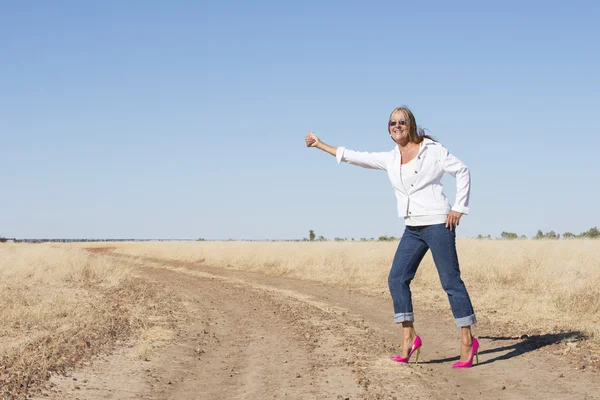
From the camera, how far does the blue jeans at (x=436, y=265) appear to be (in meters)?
5.59

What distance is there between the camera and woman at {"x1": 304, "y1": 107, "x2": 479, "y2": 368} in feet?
18.2

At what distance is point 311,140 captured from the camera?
6.09m

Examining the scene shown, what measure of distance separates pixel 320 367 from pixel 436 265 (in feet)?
5.02

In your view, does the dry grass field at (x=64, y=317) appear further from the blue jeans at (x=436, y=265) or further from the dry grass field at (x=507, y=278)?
the dry grass field at (x=507, y=278)

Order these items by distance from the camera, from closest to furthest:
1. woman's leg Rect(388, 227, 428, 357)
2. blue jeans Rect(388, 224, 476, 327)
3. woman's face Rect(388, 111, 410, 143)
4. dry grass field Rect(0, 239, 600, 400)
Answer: dry grass field Rect(0, 239, 600, 400), blue jeans Rect(388, 224, 476, 327), woman's face Rect(388, 111, 410, 143), woman's leg Rect(388, 227, 428, 357)

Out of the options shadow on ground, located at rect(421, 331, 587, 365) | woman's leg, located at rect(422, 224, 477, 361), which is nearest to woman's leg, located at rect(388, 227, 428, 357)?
woman's leg, located at rect(422, 224, 477, 361)

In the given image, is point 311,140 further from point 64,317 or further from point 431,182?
point 64,317

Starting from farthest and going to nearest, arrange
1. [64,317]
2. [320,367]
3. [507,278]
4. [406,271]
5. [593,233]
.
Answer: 1. [593,233]
2. [507,278]
3. [64,317]
4. [406,271]
5. [320,367]

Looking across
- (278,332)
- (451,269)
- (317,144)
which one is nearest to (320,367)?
(451,269)

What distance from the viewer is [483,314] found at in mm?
9859

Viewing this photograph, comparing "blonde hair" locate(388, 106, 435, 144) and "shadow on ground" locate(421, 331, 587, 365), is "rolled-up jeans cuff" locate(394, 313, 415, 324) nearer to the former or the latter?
"shadow on ground" locate(421, 331, 587, 365)

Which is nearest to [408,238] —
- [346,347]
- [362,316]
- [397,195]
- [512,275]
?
[397,195]

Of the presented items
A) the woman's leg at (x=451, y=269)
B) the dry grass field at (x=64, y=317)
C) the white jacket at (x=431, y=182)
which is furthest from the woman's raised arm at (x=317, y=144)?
the dry grass field at (x=64, y=317)

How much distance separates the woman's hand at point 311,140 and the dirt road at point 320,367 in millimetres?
2258
